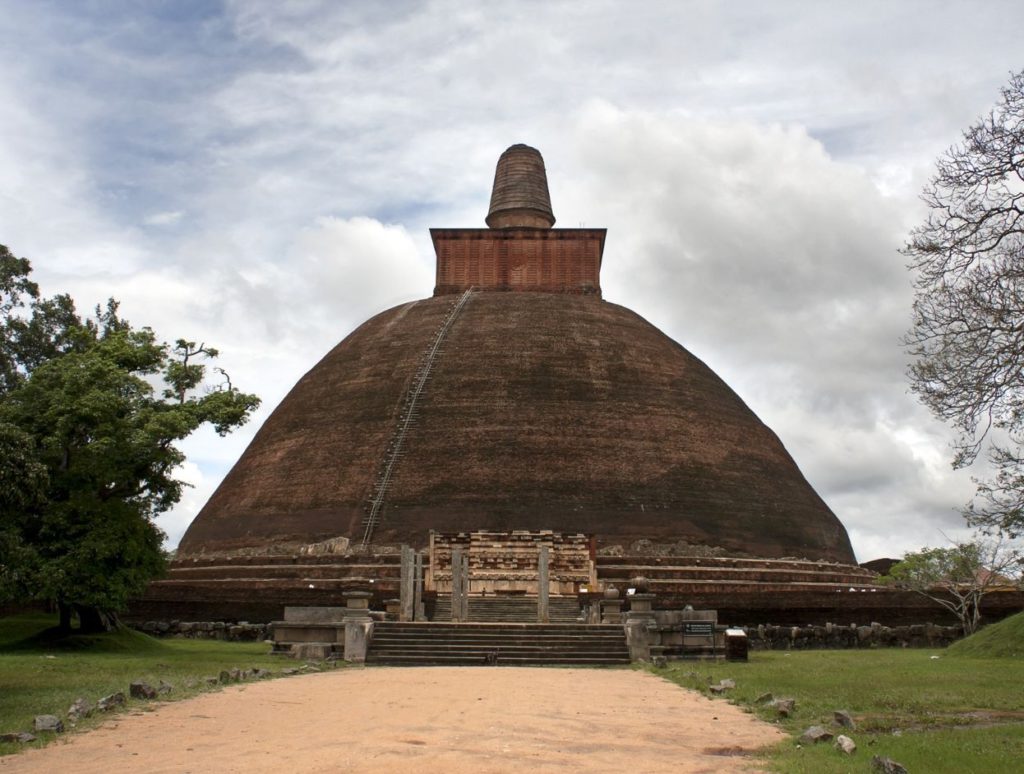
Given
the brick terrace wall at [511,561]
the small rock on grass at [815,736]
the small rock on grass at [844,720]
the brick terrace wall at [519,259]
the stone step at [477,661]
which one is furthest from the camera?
the brick terrace wall at [519,259]

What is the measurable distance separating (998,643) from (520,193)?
24581 mm

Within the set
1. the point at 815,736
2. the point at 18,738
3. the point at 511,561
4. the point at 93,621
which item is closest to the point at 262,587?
the point at 93,621

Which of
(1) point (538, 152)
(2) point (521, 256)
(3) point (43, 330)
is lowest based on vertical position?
(3) point (43, 330)

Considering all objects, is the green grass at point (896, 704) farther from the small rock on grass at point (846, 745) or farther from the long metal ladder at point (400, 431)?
the long metal ladder at point (400, 431)

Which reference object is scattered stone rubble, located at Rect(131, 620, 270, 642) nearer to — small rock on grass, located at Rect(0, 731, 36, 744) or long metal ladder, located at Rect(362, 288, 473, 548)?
long metal ladder, located at Rect(362, 288, 473, 548)

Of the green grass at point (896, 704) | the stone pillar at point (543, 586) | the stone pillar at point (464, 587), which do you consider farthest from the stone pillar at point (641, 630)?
the stone pillar at point (464, 587)

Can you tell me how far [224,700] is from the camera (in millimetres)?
10328

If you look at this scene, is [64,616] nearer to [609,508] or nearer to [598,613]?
[598,613]

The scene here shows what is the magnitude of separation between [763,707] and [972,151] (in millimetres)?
6615

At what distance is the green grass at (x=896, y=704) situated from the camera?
21.9 ft

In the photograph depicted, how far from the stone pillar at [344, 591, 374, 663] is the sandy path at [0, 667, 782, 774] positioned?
159 inches

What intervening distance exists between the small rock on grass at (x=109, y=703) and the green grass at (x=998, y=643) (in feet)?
39.7

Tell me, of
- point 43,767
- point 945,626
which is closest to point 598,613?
point 945,626

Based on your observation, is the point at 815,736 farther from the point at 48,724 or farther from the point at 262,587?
the point at 262,587
